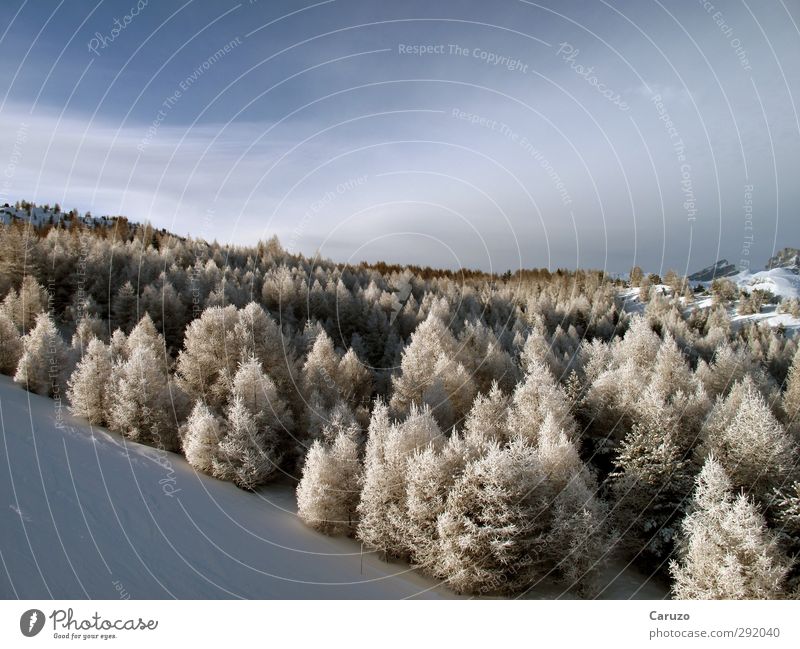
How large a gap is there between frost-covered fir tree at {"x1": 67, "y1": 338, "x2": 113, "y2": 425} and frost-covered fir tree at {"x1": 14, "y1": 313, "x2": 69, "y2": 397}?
1434 mm

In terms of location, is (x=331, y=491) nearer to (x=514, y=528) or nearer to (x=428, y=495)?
(x=428, y=495)

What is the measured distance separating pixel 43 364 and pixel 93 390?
258 inches

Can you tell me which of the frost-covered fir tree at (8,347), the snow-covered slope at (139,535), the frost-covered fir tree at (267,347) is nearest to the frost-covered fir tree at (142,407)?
the snow-covered slope at (139,535)

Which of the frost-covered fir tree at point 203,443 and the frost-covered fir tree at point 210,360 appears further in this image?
the frost-covered fir tree at point 210,360

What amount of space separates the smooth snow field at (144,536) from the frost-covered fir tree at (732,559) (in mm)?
6156

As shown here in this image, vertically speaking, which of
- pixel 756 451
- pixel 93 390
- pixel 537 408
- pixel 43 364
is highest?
pixel 756 451

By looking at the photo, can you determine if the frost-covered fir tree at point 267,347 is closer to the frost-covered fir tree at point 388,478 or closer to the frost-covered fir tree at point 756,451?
the frost-covered fir tree at point 388,478

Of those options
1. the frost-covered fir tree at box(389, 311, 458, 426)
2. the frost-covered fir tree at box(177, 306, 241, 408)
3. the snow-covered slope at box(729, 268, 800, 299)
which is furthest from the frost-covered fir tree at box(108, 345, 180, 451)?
the snow-covered slope at box(729, 268, 800, 299)

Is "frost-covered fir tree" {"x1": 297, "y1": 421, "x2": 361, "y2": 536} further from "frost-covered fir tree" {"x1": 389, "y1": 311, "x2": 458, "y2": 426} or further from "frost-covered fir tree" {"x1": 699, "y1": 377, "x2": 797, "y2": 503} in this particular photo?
"frost-covered fir tree" {"x1": 699, "y1": 377, "x2": 797, "y2": 503}

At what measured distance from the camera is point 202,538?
1970cm

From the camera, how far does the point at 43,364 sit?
113 ft

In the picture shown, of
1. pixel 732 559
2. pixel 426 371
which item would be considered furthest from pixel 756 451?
pixel 426 371

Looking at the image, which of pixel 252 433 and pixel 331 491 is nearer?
pixel 331 491

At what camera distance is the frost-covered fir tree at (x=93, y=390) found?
31.2 meters
